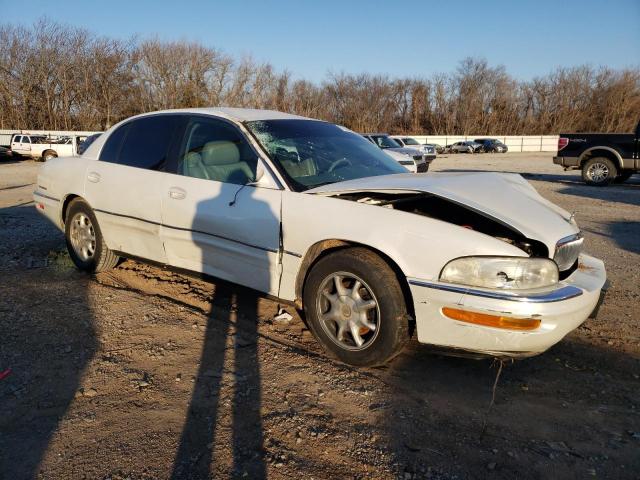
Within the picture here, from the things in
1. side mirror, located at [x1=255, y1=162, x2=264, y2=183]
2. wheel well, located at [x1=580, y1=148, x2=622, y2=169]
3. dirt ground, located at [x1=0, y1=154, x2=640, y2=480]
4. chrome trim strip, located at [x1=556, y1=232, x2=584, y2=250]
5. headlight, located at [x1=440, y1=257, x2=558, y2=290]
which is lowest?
dirt ground, located at [x1=0, y1=154, x2=640, y2=480]

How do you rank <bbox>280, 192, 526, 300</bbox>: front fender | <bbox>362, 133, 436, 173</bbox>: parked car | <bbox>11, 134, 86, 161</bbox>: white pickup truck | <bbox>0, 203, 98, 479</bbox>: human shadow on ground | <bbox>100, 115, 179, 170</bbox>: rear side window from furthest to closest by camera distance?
<bbox>11, 134, 86, 161</bbox>: white pickup truck → <bbox>362, 133, 436, 173</bbox>: parked car → <bbox>100, 115, 179, 170</bbox>: rear side window → <bbox>280, 192, 526, 300</bbox>: front fender → <bbox>0, 203, 98, 479</bbox>: human shadow on ground

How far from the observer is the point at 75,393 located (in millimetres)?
2729

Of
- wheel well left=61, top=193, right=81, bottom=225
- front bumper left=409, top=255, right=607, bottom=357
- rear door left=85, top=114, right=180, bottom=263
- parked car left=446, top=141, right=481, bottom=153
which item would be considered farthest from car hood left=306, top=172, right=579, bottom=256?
parked car left=446, top=141, right=481, bottom=153

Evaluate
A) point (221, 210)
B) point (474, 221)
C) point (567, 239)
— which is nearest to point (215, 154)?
point (221, 210)

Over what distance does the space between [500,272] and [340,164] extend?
66.1 inches

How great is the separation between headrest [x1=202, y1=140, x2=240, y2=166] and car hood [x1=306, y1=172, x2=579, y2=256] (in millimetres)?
825

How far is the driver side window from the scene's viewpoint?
11.8 feet

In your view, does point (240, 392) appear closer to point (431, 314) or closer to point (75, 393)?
point (75, 393)

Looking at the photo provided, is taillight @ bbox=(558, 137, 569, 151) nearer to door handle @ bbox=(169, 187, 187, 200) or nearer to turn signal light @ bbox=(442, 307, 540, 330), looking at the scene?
door handle @ bbox=(169, 187, 187, 200)

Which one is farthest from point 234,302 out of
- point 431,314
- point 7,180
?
point 7,180

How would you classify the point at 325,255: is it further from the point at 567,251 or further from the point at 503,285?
the point at 567,251

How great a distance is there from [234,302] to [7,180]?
16203 mm

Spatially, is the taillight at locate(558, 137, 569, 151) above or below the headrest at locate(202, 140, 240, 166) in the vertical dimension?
above

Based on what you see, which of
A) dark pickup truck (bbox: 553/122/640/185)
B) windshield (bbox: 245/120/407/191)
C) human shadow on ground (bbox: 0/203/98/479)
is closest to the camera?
human shadow on ground (bbox: 0/203/98/479)
